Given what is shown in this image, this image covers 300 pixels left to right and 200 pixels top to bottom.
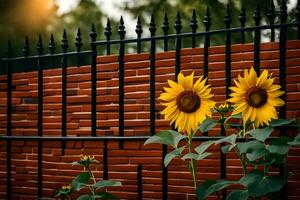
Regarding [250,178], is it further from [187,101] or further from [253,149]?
[187,101]

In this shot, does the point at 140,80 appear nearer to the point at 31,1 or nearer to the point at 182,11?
the point at 182,11

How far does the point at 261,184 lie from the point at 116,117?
1.92m

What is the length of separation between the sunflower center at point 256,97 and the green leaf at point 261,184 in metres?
0.35

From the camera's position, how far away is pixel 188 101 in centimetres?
281

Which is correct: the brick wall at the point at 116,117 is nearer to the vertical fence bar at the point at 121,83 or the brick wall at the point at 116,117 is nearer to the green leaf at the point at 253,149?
the vertical fence bar at the point at 121,83

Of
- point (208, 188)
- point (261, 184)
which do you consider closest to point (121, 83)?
point (208, 188)

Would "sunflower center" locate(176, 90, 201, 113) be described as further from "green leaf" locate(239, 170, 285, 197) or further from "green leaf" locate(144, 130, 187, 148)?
"green leaf" locate(239, 170, 285, 197)

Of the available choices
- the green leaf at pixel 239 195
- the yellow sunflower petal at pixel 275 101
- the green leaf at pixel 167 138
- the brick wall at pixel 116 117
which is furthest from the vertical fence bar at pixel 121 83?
the yellow sunflower petal at pixel 275 101

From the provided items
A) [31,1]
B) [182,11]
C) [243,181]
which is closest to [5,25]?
[31,1]

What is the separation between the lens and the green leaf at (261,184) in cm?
265

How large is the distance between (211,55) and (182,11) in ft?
29.8

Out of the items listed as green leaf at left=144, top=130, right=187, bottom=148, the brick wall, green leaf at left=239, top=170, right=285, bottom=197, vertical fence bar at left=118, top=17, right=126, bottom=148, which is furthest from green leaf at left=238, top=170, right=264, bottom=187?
vertical fence bar at left=118, top=17, right=126, bottom=148

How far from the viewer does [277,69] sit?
3.81 metres

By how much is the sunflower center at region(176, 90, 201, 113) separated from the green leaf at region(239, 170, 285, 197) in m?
0.43
